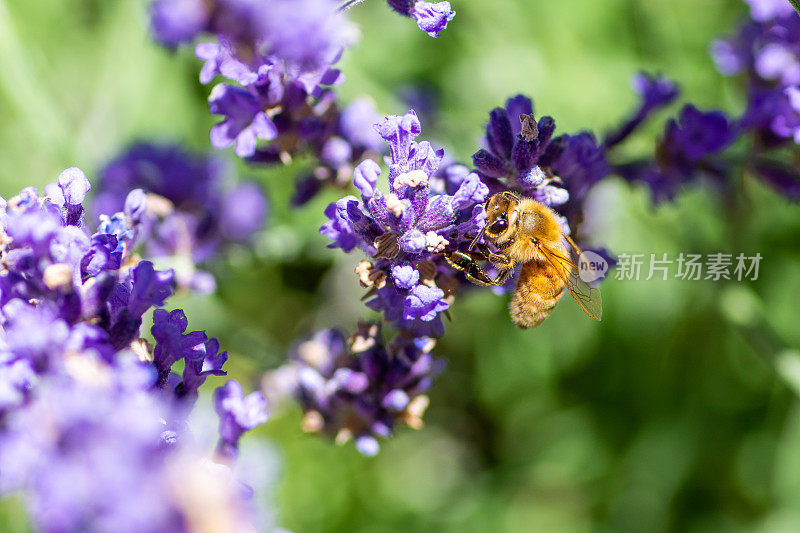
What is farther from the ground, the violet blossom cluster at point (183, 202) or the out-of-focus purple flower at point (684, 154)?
the out-of-focus purple flower at point (684, 154)

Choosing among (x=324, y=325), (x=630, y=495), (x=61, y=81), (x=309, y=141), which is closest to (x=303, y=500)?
(x=324, y=325)

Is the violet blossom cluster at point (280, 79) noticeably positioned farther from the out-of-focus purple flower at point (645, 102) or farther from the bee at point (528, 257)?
the out-of-focus purple flower at point (645, 102)

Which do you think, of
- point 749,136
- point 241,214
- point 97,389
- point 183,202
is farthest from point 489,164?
point 183,202

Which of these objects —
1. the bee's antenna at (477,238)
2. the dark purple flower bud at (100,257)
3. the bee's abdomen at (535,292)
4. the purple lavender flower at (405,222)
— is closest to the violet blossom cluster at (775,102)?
the bee's abdomen at (535,292)

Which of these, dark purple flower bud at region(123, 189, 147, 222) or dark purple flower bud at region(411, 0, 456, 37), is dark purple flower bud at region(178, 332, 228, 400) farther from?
dark purple flower bud at region(411, 0, 456, 37)

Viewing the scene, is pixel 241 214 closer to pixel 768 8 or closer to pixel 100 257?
pixel 100 257

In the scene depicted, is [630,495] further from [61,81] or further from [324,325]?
[61,81]

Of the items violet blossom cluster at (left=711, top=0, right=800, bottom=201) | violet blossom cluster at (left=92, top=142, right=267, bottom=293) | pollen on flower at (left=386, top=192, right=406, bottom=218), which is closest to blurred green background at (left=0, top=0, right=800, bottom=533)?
violet blossom cluster at (left=92, top=142, right=267, bottom=293)
